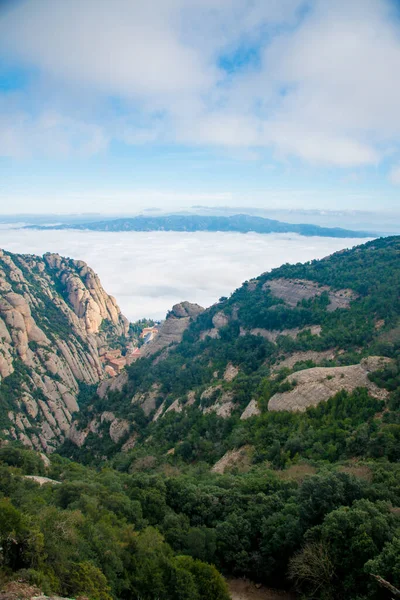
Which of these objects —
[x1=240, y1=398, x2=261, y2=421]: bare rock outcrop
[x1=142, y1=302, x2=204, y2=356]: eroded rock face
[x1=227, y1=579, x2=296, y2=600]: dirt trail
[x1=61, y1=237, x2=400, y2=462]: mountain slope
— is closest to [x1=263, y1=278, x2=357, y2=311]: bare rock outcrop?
[x1=61, y1=237, x2=400, y2=462]: mountain slope

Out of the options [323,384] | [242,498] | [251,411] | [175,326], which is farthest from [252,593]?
[175,326]

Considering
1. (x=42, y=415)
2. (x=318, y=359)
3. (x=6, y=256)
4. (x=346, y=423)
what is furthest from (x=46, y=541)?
(x=6, y=256)

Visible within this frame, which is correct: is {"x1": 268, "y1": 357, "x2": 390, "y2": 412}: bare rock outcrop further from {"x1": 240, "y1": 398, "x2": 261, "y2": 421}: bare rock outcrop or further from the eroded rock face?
the eroded rock face

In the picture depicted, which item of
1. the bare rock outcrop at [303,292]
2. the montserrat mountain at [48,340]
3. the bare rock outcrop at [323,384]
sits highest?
the bare rock outcrop at [303,292]

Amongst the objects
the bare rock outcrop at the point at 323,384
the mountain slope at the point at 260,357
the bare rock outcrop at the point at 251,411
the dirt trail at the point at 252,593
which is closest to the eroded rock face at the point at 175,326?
the mountain slope at the point at 260,357

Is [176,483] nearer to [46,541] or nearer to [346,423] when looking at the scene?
[46,541]

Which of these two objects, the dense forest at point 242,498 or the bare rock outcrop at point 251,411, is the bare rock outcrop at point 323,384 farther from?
the bare rock outcrop at point 251,411

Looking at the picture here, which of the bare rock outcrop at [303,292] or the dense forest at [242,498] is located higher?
the bare rock outcrop at [303,292]

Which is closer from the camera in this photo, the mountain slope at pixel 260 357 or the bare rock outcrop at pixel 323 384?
the bare rock outcrop at pixel 323 384
